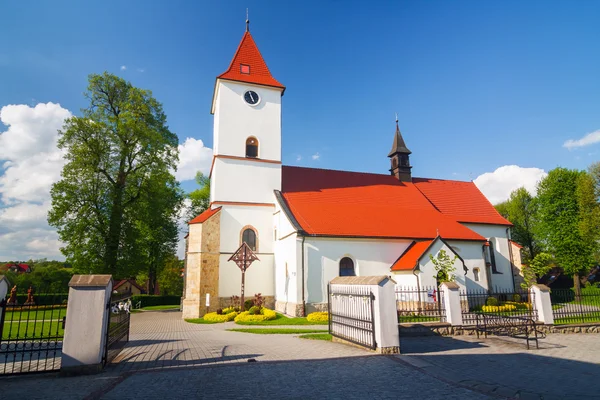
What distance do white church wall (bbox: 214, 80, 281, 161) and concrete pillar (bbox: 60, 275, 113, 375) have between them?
51.6ft

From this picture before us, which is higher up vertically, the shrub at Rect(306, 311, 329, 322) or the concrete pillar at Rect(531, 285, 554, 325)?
the concrete pillar at Rect(531, 285, 554, 325)

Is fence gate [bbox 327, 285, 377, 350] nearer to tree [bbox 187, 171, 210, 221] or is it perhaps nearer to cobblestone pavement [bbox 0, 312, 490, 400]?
cobblestone pavement [bbox 0, 312, 490, 400]

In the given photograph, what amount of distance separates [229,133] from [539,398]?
21.1 m

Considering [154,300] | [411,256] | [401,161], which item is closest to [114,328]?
[411,256]

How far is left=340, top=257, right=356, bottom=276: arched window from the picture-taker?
802 inches

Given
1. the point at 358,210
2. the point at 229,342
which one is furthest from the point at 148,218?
the point at 229,342

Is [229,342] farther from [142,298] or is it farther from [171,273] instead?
[171,273]

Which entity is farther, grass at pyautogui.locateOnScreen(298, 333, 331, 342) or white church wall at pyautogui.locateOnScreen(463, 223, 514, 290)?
white church wall at pyautogui.locateOnScreen(463, 223, 514, 290)

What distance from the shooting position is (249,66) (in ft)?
81.8

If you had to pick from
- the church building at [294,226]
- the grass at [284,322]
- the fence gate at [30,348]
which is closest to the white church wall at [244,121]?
the church building at [294,226]

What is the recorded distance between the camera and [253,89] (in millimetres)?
24219

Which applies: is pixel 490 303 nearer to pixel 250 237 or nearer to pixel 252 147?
pixel 250 237

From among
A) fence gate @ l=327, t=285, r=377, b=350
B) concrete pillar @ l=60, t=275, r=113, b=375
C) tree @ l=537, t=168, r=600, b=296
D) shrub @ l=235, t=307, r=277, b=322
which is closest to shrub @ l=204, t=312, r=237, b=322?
shrub @ l=235, t=307, r=277, b=322

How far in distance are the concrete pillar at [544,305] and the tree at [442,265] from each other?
5869 millimetres
